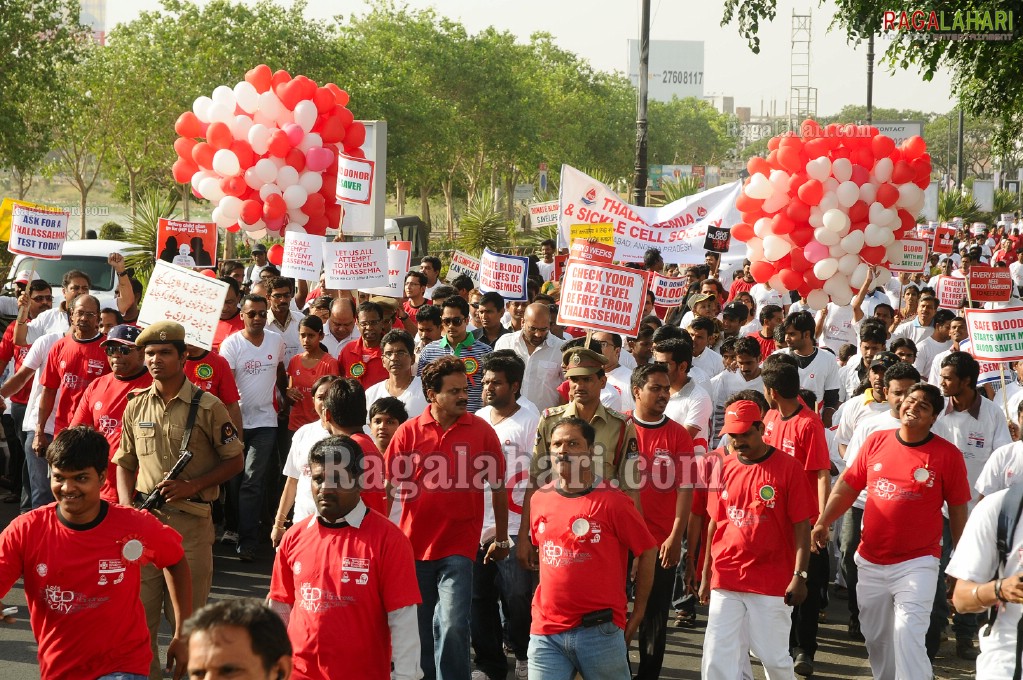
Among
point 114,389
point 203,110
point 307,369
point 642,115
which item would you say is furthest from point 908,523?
point 642,115

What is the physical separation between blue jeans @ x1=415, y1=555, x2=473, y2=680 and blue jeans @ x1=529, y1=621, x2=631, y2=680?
704 millimetres

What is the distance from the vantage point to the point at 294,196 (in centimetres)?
1401

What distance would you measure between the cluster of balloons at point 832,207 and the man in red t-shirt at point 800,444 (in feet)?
17.5

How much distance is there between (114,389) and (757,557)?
3471mm

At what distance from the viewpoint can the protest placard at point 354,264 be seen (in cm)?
1234

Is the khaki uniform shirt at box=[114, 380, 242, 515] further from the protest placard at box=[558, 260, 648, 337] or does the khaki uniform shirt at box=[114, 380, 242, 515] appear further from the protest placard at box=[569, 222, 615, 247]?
the protest placard at box=[569, 222, 615, 247]

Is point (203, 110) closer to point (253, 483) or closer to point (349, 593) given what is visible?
point (253, 483)

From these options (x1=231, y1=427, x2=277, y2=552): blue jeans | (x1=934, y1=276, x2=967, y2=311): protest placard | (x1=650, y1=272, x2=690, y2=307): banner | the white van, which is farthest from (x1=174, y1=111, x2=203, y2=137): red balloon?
(x1=934, y1=276, x2=967, y2=311): protest placard

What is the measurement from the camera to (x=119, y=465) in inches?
262

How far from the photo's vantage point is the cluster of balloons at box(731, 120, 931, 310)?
41.4ft

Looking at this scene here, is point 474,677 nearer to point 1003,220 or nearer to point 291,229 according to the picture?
point 291,229

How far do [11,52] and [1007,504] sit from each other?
25907 mm

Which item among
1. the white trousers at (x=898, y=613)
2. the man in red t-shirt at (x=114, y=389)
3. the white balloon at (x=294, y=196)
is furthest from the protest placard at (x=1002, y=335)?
the white balloon at (x=294, y=196)

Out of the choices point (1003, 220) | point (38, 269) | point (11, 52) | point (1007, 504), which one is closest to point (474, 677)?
point (1007, 504)
